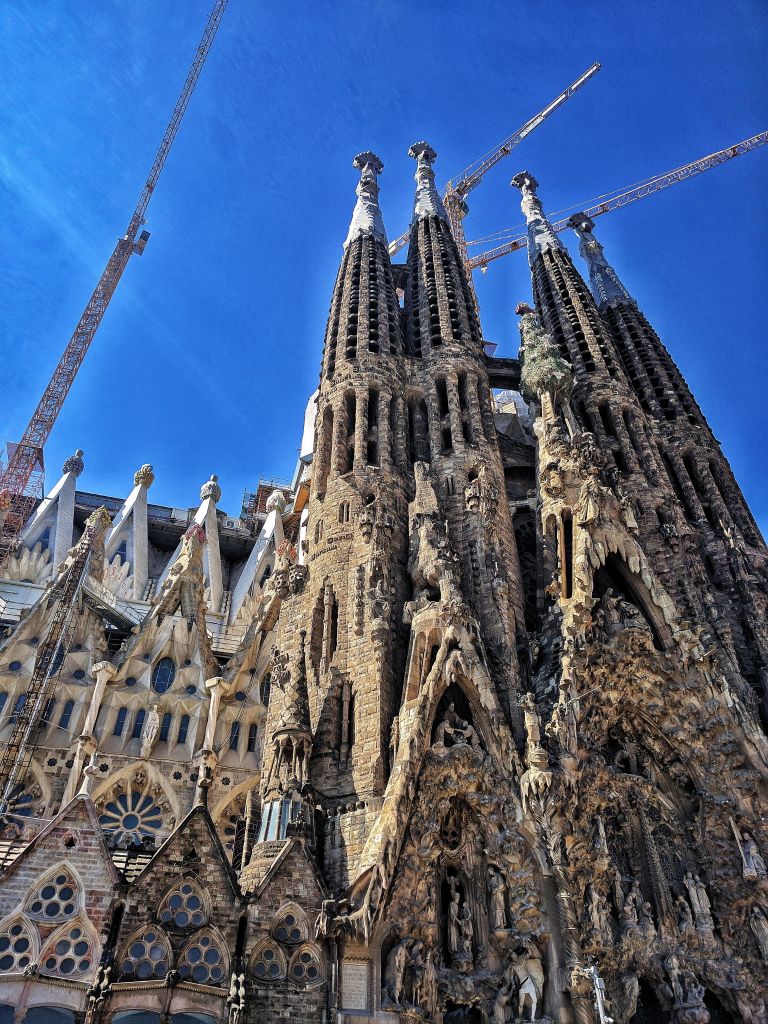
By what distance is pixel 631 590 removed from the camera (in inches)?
912

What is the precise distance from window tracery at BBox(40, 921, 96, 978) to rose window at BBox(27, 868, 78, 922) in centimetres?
29

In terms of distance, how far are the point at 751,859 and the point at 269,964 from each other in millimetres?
10779

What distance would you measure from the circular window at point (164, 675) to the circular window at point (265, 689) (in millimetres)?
2587

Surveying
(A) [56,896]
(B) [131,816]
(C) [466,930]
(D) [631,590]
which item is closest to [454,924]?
(C) [466,930]

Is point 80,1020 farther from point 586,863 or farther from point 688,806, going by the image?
point 688,806

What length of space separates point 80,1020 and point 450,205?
56204mm

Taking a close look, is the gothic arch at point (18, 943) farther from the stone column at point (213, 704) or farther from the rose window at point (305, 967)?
the stone column at point (213, 704)

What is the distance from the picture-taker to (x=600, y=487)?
80.2 feet

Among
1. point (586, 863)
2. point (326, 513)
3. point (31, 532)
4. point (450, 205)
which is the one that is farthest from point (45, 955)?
point (450, 205)

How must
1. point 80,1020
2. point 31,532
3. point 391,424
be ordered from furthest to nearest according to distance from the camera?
point 31,532 < point 391,424 < point 80,1020

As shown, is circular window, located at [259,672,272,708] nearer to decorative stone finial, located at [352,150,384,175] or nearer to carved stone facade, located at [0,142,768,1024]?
carved stone facade, located at [0,142,768,1024]

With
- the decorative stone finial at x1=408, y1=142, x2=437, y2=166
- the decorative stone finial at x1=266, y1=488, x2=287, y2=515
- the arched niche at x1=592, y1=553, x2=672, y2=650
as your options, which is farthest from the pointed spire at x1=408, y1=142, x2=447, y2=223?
the arched niche at x1=592, y1=553, x2=672, y2=650

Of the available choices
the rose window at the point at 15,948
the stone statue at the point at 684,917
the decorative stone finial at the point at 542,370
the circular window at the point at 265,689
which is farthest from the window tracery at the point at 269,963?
the decorative stone finial at the point at 542,370

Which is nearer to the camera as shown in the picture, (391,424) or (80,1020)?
(80,1020)
